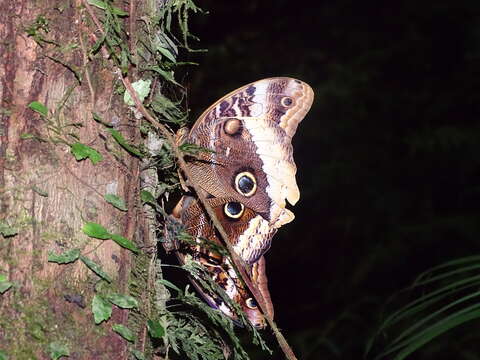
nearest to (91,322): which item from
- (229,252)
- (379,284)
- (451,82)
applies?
(229,252)

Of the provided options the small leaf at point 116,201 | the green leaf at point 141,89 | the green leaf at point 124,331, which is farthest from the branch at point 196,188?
the green leaf at point 124,331

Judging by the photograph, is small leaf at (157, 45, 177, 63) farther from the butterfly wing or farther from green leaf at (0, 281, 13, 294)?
green leaf at (0, 281, 13, 294)

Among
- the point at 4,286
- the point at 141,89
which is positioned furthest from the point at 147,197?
the point at 4,286

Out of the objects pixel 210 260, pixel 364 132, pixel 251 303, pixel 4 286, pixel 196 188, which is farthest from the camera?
pixel 364 132

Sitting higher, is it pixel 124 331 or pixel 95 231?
pixel 95 231

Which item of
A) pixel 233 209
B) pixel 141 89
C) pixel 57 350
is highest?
pixel 233 209

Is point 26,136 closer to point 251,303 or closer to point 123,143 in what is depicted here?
point 123,143
